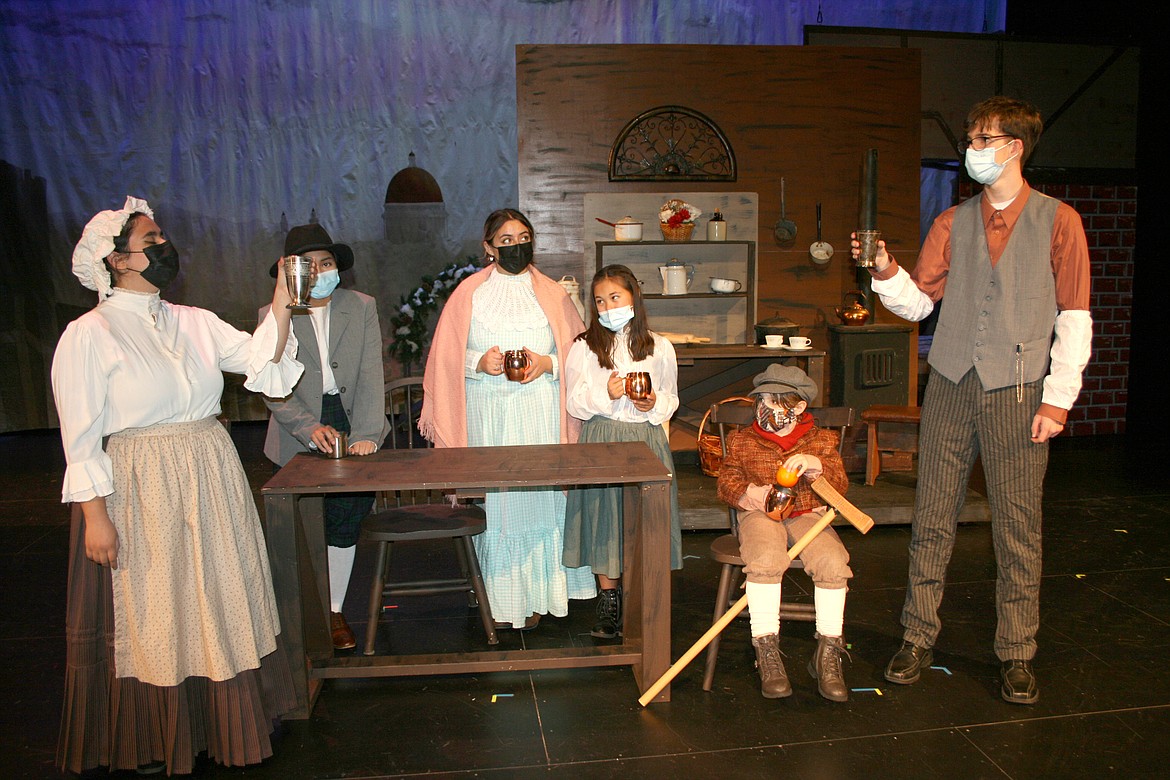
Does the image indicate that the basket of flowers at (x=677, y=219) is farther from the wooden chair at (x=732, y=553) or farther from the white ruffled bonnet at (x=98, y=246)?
the white ruffled bonnet at (x=98, y=246)

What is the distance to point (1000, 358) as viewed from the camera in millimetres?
3055

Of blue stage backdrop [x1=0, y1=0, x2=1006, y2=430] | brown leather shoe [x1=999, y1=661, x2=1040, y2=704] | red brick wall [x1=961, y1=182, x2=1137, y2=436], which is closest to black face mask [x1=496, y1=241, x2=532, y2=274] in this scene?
brown leather shoe [x1=999, y1=661, x2=1040, y2=704]

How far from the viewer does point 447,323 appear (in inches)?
146

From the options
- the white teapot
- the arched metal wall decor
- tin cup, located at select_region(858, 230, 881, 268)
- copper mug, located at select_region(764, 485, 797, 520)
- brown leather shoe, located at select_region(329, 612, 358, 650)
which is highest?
the arched metal wall decor

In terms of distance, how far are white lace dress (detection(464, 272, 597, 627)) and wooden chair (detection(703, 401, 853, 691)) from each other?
2.25 feet

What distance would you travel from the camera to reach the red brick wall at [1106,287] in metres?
7.85

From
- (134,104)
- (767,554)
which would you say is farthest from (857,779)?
(134,104)

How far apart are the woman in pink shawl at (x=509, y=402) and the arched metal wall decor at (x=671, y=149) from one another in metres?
2.83

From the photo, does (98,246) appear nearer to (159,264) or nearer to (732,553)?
(159,264)

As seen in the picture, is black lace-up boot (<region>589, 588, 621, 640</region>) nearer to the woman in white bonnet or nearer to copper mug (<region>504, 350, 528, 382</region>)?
copper mug (<region>504, 350, 528, 382</region>)

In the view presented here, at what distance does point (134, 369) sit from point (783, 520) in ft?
7.23

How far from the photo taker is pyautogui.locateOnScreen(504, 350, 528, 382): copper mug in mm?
3438

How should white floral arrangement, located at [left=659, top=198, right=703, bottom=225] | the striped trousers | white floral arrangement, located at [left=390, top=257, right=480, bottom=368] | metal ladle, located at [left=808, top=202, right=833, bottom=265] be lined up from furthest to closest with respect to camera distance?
white floral arrangement, located at [left=390, top=257, right=480, bottom=368], metal ladle, located at [left=808, top=202, right=833, bottom=265], white floral arrangement, located at [left=659, top=198, right=703, bottom=225], the striped trousers

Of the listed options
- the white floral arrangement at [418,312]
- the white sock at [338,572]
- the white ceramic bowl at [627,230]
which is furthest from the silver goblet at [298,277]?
the white floral arrangement at [418,312]
